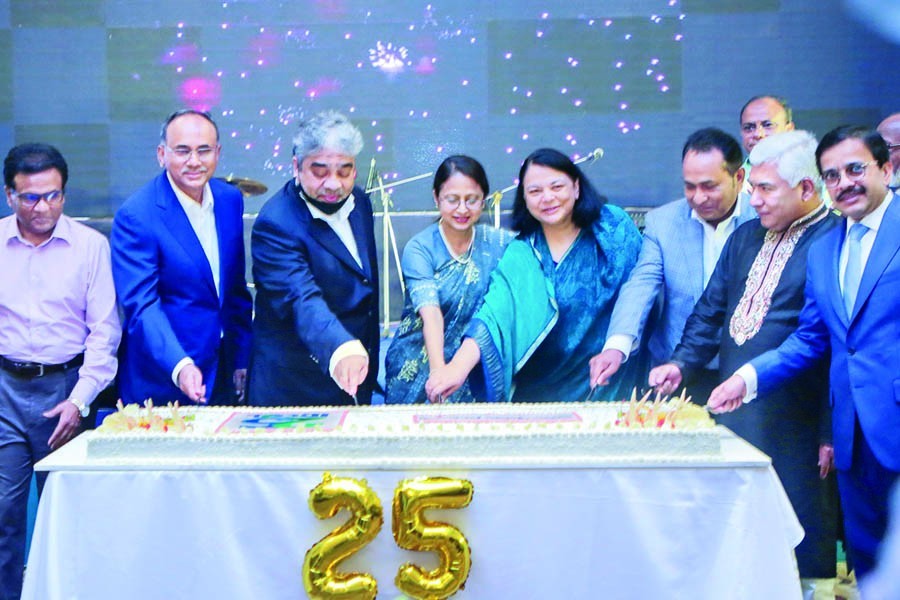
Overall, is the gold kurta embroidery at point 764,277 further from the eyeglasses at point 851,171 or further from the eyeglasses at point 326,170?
the eyeglasses at point 326,170

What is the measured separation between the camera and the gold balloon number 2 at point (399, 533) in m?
2.38

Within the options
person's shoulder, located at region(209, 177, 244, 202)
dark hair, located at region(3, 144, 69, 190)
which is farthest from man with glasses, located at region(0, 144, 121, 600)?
person's shoulder, located at region(209, 177, 244, 202)

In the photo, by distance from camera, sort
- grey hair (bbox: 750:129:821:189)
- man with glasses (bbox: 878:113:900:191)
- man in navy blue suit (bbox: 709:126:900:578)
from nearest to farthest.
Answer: man in navy blue suit (bbox: 709:126:900:578) < grey hair (bbox: 750:129:821:189) < man with glasses (bbox: 878:113:900:191)

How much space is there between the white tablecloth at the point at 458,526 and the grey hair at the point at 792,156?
0.98 metres

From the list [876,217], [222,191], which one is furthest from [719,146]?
[222,191]

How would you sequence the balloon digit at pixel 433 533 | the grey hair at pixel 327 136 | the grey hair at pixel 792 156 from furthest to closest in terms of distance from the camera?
the grey hair at pixel 327 136, the grey hair at pixel 792 156, the balloon digit at pixel 433 533

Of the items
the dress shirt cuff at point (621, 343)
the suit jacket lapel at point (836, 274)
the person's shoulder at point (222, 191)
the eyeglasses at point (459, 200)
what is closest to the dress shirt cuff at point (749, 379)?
the suit jacket lapel at point (836, 274)

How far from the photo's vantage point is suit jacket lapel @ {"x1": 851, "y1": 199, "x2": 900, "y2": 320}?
9.14ft

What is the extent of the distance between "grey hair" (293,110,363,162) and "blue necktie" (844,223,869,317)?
1.43 metres

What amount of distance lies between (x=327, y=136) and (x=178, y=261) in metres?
0.60

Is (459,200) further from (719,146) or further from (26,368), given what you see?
(26,368)

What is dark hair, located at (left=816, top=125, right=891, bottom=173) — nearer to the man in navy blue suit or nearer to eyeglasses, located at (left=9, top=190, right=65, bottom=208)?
the man in navy blue suit

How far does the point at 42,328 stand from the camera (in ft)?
10.8

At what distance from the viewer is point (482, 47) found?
4793mm
